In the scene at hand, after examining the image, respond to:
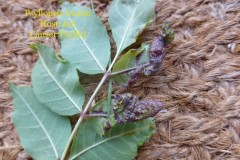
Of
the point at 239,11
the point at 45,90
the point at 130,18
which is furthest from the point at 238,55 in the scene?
the point at 45,90

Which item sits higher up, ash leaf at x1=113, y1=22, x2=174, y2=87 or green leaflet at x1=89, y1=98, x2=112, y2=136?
ash leaf at x1=113, y1=22, x2=174, y2=87

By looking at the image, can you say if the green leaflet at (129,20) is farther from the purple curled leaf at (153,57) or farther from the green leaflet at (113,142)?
the green leaflet at (113,142)

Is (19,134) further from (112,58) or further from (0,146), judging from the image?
(112,58)

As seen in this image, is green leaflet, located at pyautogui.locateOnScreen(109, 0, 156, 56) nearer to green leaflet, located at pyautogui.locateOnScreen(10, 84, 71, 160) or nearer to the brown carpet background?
the brown carpet background

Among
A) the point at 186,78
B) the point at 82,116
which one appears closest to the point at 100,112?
the point at 82,116

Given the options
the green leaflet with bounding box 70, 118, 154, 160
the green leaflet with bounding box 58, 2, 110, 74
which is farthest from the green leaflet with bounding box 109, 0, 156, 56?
the green leaflet with bounding box 70, 118, 154, 160
